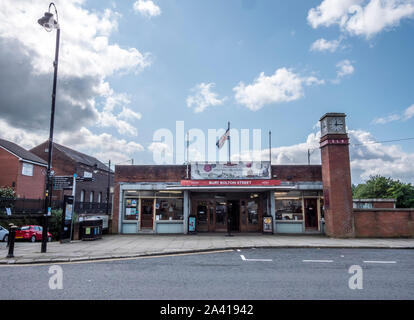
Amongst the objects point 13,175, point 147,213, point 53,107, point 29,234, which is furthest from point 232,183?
point 13,175

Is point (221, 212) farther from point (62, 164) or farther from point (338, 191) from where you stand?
point (62, 164)

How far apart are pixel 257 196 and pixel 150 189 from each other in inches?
297

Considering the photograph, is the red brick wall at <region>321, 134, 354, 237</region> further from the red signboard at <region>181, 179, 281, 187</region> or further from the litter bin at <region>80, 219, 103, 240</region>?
the litter bin at <region>80, 219, 103, 240</region>

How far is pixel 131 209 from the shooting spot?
768 inches

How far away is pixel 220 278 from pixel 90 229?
11241mm

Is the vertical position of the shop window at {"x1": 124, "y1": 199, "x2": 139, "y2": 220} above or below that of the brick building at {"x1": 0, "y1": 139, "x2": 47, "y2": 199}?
below

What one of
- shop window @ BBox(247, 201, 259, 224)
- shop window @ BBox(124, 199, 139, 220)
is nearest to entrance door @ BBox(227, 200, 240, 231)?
shop window @ BBox(247, 201, 259, 224)

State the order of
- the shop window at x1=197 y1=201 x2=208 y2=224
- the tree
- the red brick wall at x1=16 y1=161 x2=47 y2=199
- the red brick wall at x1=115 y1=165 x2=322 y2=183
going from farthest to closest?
the tree → the red brick wall at x1=16 y1=161 x2=47 y2=199 → the shop window at x1=197 y1=201 x2=208 y2=224 → the red brick wall at x1=115 y1=165 x2=322 y2=183

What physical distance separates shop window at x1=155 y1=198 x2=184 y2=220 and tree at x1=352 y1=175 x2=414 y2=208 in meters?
47.7

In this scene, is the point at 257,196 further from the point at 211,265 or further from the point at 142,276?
the point at 142,276

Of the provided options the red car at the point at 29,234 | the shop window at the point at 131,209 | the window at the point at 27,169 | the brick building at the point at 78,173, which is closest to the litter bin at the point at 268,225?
the shop window at the point at 131,209

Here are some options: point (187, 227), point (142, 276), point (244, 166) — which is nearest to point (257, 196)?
point (244, 166)

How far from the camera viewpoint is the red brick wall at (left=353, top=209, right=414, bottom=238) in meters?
16.7

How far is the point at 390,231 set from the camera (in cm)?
1673
